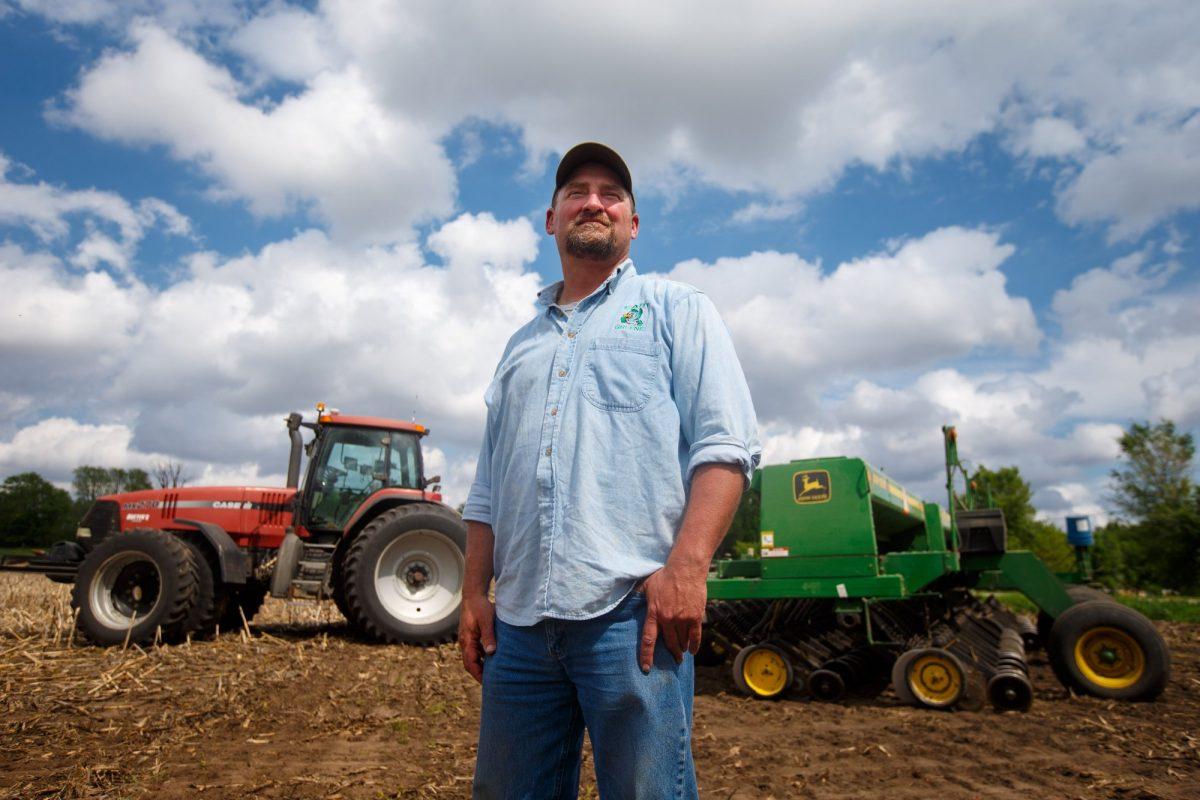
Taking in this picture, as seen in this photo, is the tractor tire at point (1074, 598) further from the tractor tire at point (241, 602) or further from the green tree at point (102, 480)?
the green tree at point (102, 480)

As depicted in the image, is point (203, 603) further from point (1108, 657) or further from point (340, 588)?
point (1108, 657)

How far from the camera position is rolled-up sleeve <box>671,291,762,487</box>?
155 centimetres

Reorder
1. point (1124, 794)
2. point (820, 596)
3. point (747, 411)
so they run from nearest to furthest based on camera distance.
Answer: point (747, 411) → point (1124, 794) → point (820, 596)

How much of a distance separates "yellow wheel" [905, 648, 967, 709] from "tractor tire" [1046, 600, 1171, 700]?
1.13m

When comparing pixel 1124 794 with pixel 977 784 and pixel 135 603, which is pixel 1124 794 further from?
pixel 135 603

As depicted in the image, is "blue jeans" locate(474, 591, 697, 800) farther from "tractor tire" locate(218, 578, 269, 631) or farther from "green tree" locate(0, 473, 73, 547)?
"green tree" locate(0, 473, 73, 547)

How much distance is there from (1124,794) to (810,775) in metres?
1.53

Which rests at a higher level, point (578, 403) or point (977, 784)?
point (578, 403)

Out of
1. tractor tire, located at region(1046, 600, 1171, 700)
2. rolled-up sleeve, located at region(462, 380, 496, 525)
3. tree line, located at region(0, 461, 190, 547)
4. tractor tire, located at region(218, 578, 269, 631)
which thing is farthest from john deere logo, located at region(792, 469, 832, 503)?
tree line, located at region(0, 461, 190, 547)

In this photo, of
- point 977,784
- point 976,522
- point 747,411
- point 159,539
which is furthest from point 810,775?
point 159,539

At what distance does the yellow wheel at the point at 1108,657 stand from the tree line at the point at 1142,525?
2065 centimetres

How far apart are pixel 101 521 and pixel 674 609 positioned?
8.92 meters

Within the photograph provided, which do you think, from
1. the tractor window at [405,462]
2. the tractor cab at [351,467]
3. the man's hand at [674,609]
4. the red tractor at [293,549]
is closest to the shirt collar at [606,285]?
the man's hand at [674,609]

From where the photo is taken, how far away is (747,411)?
1634mm
